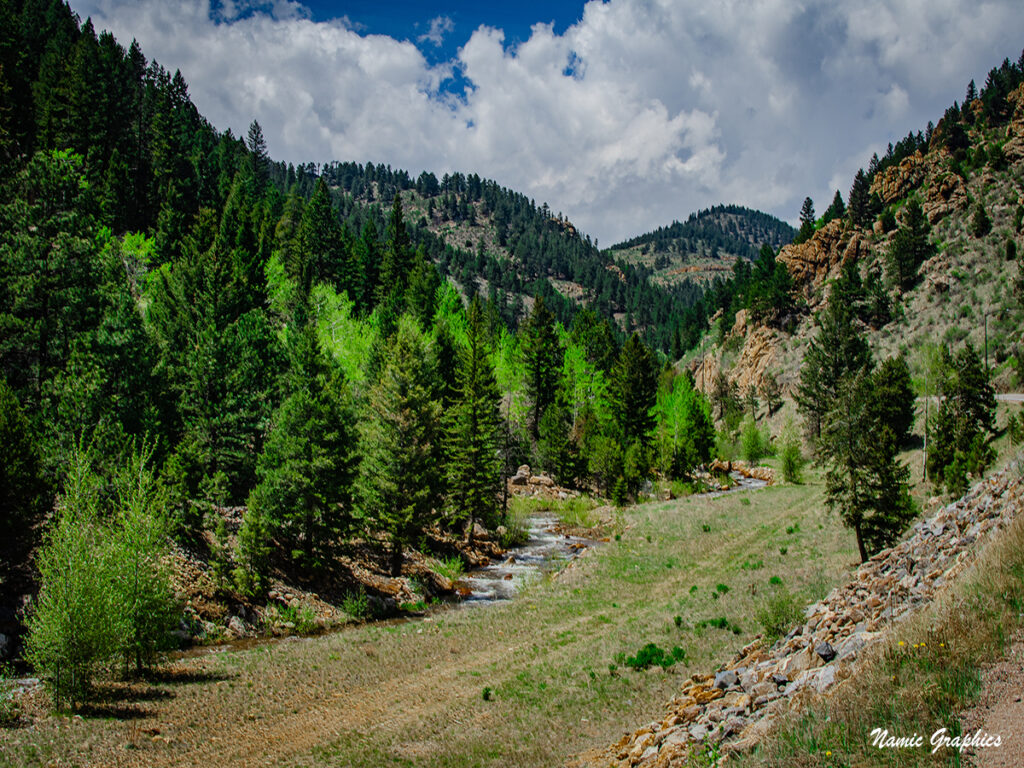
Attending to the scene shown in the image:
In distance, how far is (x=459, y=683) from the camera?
639 inches

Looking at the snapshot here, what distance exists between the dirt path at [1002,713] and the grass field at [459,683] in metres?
8.30

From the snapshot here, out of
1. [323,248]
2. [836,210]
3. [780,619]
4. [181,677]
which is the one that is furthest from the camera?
[836,210]

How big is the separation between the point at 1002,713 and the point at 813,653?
494 cm

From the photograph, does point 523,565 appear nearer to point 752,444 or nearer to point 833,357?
point 833,357

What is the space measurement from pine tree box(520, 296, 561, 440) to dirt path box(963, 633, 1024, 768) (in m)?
57.0

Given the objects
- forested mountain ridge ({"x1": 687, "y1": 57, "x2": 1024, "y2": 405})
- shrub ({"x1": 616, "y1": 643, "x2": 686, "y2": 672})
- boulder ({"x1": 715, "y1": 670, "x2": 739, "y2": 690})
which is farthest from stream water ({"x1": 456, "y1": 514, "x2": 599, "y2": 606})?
forested mountain ridge ({"x1": 687, "y1": 57, "x2": 1024, "y2": 405})

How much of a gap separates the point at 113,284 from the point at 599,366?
6038 cm

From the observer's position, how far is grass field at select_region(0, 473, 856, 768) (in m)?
12.0

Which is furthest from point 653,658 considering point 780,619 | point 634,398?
point 634,398

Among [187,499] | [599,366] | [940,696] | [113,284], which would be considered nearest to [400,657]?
[187,499]

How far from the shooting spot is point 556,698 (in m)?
14.4

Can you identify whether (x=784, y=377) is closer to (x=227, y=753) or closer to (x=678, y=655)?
(x=678, y=655)

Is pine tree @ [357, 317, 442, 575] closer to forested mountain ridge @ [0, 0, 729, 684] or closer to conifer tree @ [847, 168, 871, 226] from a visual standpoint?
forested mountain ridge @ [0, 0, 729, 684]

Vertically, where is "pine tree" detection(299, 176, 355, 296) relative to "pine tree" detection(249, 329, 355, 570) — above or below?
above
